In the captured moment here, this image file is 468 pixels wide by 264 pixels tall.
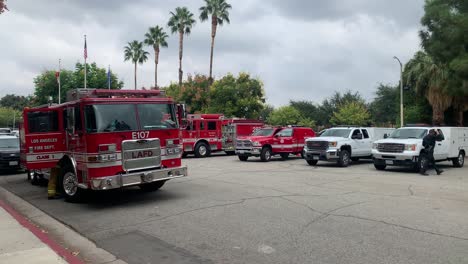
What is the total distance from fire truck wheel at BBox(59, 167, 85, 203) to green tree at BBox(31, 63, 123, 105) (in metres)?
43.9

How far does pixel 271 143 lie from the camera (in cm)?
2308

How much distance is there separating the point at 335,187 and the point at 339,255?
6.72 meters

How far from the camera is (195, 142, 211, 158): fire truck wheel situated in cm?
2720

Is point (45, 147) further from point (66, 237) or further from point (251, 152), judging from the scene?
point (251, 152)

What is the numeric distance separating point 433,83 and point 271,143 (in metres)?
15.2

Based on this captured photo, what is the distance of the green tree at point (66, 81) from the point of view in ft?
173

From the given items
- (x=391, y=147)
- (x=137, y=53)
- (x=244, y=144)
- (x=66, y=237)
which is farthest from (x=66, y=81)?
(x=66, y=237)

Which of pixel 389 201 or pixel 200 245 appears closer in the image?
pixel 200 245

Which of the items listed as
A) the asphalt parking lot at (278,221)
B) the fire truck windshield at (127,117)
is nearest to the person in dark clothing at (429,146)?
the asphalt parking lot at (278,221)

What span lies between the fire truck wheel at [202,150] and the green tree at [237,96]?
1466 centimetres

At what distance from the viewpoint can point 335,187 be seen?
41.0 feet

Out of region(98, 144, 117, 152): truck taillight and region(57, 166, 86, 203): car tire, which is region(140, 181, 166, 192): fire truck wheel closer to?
region(57, 166, 86, 203): car tire

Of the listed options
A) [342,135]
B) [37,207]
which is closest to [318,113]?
[342,135]

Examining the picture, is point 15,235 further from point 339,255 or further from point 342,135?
point 342,135
